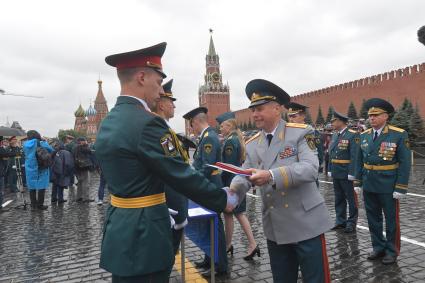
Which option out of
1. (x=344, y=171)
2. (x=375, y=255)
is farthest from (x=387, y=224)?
(x=344, y=171)

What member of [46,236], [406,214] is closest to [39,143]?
[46,236]

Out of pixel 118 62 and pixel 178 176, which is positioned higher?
pixel 118 62

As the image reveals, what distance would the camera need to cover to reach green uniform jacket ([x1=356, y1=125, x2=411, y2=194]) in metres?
4.72

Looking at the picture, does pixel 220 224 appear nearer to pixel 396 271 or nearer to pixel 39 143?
pixel 396 271

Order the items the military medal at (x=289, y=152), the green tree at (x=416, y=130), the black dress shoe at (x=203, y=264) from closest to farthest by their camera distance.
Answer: the military medal at (x=289, y=152) → the black dress shoe at (x=203, y=264) → the green tree at (x=416, y=130)

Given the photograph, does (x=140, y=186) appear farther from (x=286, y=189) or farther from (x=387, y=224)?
(x=387, y=224)

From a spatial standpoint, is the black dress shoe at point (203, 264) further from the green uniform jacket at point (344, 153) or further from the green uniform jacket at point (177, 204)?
the green uniform jacket at point (344, 153)

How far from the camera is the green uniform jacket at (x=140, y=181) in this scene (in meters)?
2.14

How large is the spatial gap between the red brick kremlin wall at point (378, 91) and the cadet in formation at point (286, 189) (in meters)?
39.5

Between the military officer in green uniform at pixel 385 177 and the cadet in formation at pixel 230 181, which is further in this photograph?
the cadet in formation at pixel 230 181

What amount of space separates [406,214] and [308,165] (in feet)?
18.8

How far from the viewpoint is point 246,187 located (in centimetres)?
288

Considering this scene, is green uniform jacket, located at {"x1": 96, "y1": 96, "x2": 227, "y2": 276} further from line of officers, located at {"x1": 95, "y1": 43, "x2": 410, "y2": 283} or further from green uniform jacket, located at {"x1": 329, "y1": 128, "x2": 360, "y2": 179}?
green uniform jacket, located at {"x1": 329, "y1": 128, "x2": 360, "y2": 179}

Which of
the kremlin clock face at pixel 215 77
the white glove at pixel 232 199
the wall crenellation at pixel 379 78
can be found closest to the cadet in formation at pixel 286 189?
the white glove at pixel 232 199
